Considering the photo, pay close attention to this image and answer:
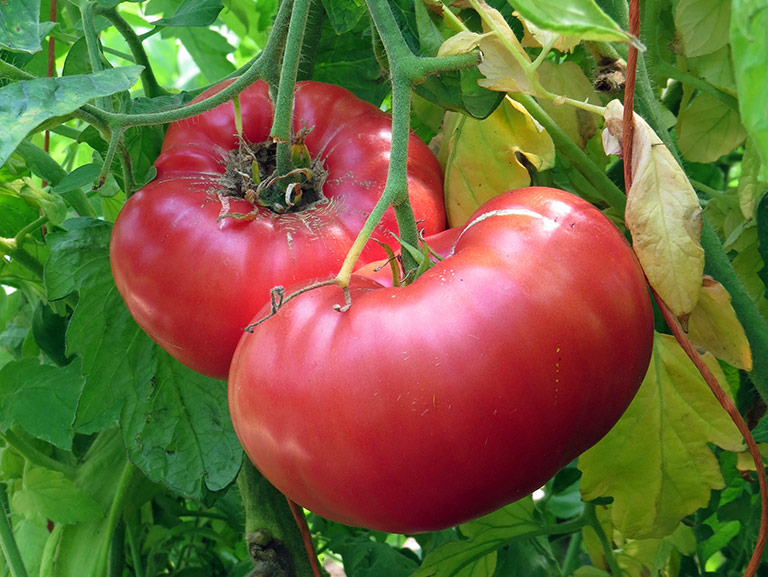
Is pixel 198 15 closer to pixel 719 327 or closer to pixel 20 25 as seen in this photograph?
pixel 20 25

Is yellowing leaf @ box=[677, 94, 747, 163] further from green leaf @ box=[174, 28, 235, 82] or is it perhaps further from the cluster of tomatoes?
green leaf @ box=[174, 28, 235, 82]

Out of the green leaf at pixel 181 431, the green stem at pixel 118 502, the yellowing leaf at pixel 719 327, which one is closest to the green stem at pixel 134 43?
the green leaf at pixel 181 431

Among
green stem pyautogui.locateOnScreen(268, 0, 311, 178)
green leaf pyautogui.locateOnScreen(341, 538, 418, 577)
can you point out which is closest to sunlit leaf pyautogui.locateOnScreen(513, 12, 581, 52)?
green stem pyautogui.locateOnScreen(268, 0, 311, 178)

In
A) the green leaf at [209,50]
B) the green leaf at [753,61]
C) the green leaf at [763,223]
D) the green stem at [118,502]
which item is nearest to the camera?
the green leaf at [753,61]

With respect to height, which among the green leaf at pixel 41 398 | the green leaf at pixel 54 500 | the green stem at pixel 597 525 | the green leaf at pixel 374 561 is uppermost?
the green leaf at pixel 41 398

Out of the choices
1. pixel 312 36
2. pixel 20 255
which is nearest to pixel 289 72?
pixel 312 36

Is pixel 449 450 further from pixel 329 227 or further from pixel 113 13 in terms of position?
pixel 113 13

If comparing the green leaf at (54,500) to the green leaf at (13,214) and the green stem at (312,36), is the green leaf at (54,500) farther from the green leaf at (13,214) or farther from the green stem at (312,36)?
the green stem at (312,36)
